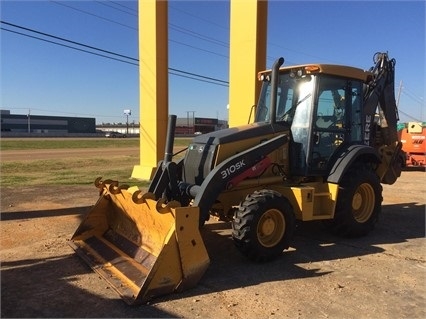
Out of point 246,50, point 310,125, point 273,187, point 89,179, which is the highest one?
point 246,50

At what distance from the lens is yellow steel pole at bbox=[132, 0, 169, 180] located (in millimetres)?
14078

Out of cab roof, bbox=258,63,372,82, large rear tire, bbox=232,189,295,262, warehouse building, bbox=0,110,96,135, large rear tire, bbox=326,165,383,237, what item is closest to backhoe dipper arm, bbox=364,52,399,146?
cab roof, bbox=258,63,372,82

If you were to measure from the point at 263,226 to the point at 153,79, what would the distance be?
9692 millimetres

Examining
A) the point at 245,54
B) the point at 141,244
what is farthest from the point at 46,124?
the point at 141,244

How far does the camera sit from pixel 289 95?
23.0ft

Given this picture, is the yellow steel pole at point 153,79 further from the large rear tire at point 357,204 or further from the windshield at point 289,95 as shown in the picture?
the large rear tire at point 357,204

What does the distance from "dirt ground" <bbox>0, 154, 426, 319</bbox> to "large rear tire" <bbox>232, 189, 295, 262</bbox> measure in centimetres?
22

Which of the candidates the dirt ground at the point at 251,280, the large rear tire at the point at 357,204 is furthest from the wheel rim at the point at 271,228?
the large rear tire at the point at 357,204

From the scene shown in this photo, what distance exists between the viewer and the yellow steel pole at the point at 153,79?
46.2ft

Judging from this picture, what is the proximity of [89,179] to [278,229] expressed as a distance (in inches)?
430

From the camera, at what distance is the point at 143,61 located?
14.7m

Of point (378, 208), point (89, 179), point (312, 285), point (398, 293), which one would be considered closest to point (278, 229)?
point (312, 285)

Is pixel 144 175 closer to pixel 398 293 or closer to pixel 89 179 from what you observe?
pixel 89 179

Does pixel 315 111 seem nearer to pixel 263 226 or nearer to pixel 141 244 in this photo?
pixel 263 226
